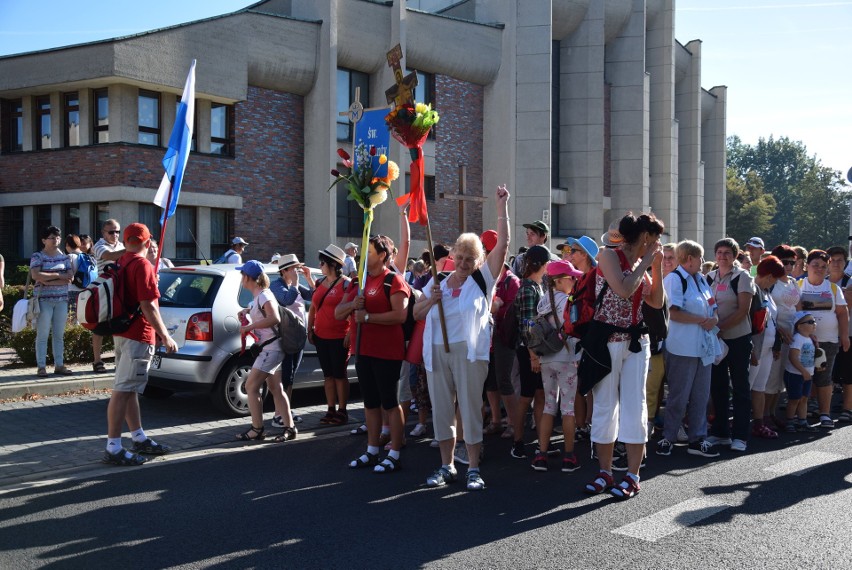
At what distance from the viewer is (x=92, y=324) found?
21.6 ft

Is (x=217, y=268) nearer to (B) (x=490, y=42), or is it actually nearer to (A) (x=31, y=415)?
(A) (x=31, y=415)

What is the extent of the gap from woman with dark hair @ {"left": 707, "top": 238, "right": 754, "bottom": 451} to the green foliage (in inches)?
2721

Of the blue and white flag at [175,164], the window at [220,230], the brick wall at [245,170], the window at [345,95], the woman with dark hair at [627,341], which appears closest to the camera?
the woman with dark hair at [627,341]

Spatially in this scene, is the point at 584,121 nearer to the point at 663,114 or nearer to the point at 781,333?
the point at 663,114

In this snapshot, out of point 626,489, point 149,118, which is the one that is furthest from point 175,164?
point 149,118

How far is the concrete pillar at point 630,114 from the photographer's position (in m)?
36.1

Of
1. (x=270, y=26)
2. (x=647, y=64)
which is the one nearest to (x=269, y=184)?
(x=270, y=26)

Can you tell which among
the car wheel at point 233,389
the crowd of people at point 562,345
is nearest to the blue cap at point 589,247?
the crowd of people at point 562,345

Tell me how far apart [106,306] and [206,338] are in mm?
2151

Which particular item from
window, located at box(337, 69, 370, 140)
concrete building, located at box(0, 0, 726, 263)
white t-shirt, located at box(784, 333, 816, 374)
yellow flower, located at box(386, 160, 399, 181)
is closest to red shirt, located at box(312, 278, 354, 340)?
yellow flower, located at box(386, 160, 399, 181)

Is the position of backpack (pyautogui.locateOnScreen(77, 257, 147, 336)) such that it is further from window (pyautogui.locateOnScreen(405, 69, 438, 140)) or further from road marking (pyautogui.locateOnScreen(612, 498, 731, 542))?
window (pyautogui.locateOnScreen(405, 69, 438, 140))

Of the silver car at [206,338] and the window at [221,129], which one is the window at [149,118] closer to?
the window at [221,129]

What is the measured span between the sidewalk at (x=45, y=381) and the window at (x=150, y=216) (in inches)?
426

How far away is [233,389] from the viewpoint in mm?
8906
